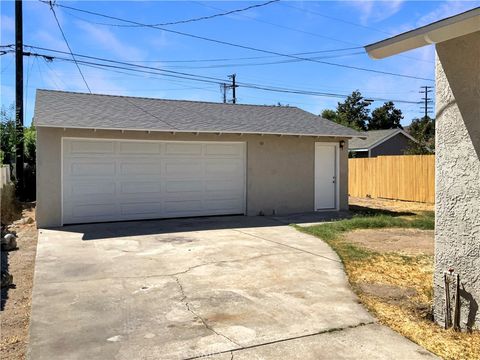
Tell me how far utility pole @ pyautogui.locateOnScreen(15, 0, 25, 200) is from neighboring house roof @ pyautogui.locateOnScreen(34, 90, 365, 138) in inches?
156

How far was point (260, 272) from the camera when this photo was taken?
693 cm

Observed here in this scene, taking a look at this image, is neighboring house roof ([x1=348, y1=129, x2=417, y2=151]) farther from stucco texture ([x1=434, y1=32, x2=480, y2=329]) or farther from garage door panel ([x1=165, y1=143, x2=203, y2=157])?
stucco texture ([x1=434, y1=32, x2=480, y2=329])

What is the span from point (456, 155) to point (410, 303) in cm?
204

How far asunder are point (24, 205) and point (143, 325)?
1320 cm

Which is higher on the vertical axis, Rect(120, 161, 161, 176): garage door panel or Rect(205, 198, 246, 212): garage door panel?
Rect(120, 161, 161, 176): garage door panel

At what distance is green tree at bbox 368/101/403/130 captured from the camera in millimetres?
53375

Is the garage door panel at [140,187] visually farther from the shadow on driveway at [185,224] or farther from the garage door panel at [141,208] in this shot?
the shadow on driveway at [185,224]

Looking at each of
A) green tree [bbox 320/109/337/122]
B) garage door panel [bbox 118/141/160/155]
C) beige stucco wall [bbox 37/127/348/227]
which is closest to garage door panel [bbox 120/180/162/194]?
garage door panel [bbox 118/141/160/155]

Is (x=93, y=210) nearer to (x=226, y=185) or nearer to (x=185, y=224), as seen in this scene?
(x=185, y=224)

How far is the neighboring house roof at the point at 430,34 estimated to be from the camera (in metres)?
4.06

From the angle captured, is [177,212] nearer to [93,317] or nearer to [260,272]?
[260,272]

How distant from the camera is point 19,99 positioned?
1789 cm

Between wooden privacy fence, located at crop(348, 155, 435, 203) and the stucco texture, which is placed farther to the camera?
wooden privacy fence, located at crop(348, 155, 435, 203)

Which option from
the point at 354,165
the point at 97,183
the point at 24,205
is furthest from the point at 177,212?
the point at 354,165
